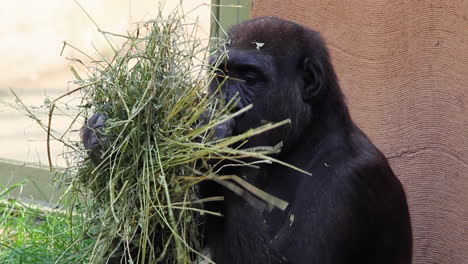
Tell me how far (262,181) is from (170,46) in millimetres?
826

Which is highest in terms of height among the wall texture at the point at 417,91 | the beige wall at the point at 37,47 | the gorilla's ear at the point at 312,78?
the gorilla's ear at the point at 312,78

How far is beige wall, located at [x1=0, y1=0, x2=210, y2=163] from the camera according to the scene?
6.43 m

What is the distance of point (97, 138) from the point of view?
123 inches

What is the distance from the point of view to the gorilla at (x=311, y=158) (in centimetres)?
352

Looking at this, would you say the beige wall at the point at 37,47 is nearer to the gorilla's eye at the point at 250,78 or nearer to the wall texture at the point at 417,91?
the wall texture at the point at 417,91

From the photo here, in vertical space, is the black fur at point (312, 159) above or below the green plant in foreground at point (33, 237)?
above

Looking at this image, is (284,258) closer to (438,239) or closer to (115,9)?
(438,239)

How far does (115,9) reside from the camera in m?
6.33

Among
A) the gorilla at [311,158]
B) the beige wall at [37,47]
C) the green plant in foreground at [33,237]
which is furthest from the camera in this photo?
the beige wall at [37,47]

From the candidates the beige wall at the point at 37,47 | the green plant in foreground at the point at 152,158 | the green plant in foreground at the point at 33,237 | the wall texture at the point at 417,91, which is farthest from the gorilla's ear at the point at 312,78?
the beige wall at the point at 37,47

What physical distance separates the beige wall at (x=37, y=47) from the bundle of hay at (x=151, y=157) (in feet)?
10.2

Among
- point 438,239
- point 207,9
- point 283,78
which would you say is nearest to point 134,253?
point 283,78

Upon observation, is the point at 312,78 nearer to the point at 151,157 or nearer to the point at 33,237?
the point at 151,157

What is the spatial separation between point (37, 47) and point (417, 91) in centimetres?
352
